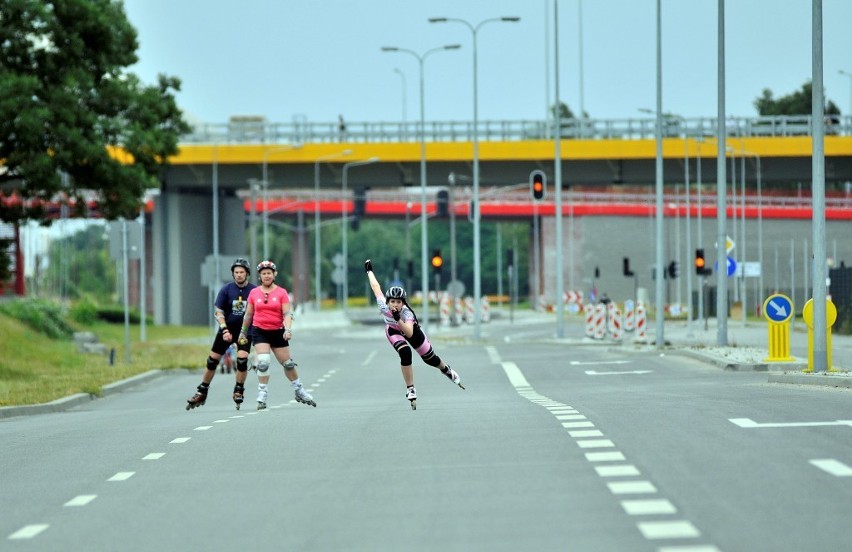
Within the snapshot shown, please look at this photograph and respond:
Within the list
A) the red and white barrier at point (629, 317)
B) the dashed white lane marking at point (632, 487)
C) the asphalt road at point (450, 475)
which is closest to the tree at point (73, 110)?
the red and white barrier at point (629, 317)

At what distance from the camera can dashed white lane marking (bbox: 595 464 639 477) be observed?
454 inches

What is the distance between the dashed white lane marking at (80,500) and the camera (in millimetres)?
11188

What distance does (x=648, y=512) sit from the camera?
378 inches

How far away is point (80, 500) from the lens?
11359mm

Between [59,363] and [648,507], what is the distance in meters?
27.6

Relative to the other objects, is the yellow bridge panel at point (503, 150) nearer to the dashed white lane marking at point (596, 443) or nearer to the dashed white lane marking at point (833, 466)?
the dashed white lane marking at point (596, 443)

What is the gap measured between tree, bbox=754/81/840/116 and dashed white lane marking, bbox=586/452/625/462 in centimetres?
12151

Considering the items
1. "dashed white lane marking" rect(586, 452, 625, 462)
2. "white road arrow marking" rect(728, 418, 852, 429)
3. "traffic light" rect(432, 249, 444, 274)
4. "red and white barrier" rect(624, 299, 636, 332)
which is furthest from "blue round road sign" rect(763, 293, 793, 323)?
"red and white barrier" rect(624, 299, 636, 332)

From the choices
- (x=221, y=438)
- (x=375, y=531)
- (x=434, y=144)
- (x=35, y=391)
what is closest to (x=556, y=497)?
(x=375, y=531)

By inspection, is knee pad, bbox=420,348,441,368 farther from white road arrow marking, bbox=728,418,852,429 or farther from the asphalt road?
white road arrow marking, bbox=728,418,852,429

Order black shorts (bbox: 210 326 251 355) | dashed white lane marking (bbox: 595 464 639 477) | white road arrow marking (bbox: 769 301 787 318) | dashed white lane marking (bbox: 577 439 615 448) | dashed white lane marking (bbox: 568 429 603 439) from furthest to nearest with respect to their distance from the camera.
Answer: white road arrow marking (bbox: 769 301 787 318)
black shorts (bbox: 210 326 251 355)
dashed white lane marking (bbox: 568 429 603 439)
dashed white lane marking (bbox: 577 439 615 448)
dashed white lane marking (bbox: 595 464 639 477)

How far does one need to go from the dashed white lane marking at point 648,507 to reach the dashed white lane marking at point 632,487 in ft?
1.39

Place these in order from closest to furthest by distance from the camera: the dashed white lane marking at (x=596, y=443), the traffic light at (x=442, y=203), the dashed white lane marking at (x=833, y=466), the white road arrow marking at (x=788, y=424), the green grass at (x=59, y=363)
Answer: the dashed white lane marking at (x=833, y=466) → the dashed white lane marking at (x=596, y=443) → the white road arrow marking at (x=788, y=424) → the green grass at (x=59, y=363) → the traffic light at (x=442, y=203)

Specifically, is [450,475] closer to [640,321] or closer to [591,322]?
[640,321]
